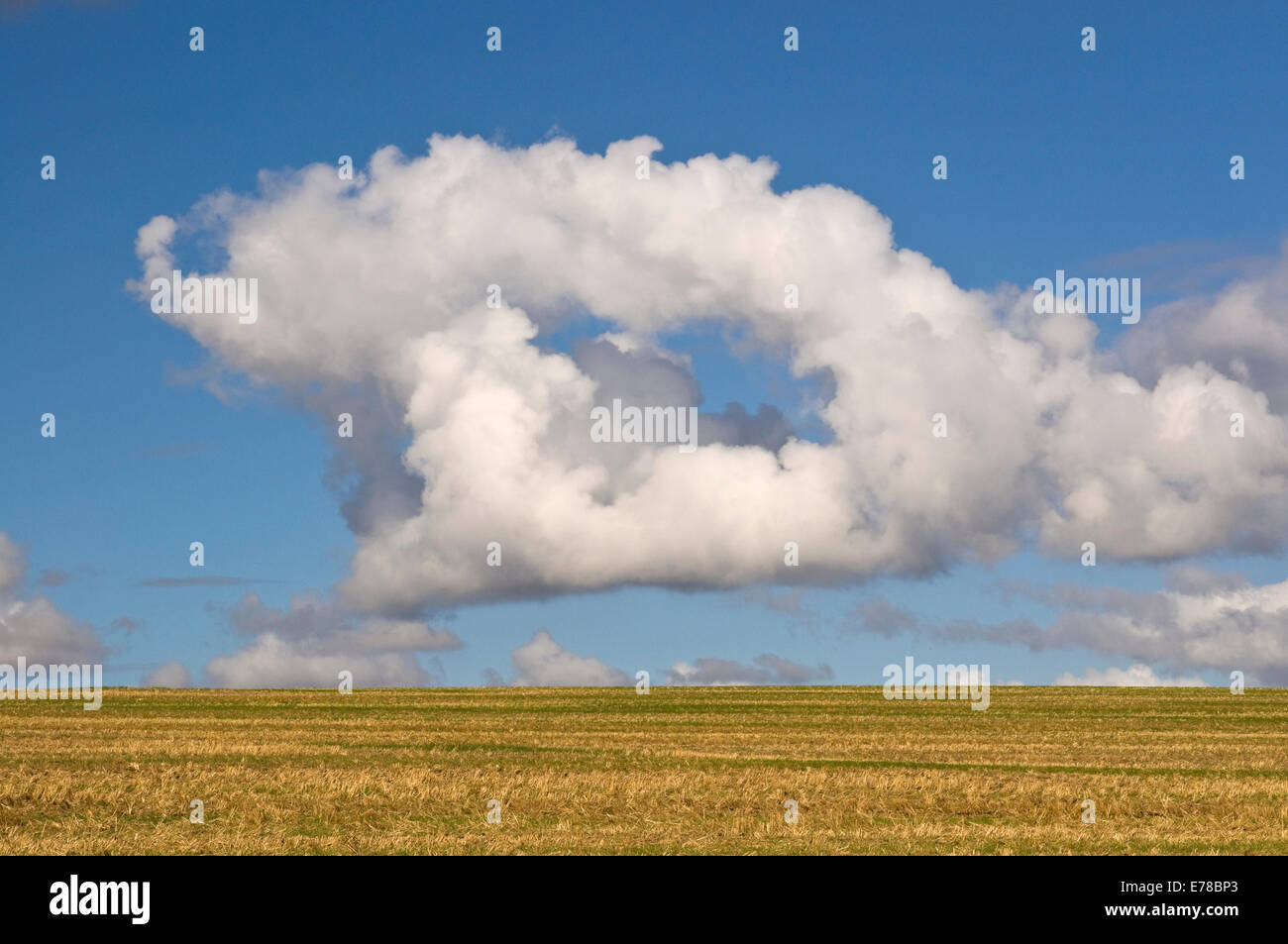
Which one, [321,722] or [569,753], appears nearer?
[569,753]

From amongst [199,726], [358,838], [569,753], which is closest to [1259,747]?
[569,753]

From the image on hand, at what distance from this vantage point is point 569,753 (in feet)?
141

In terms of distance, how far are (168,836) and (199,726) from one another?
37.1 metres

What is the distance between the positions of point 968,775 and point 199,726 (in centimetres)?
3891

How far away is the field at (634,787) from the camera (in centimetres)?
2316

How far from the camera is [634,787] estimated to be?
29.4 metres

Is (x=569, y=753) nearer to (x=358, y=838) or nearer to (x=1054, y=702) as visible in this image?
(x=358, y=838)

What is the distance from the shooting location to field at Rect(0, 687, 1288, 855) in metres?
23.2

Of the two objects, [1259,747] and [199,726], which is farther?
[199,726]
